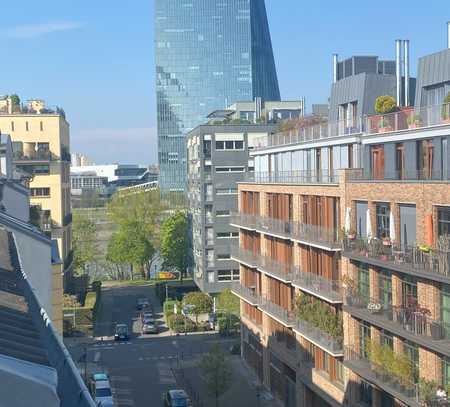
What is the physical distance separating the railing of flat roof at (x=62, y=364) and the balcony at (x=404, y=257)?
17.4 metres

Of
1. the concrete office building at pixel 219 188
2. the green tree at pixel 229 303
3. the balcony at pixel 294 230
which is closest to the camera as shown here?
the balcony at pixel 294 230

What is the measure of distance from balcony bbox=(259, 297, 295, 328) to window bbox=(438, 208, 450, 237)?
1513 cm

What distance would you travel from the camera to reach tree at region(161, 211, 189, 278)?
86500 millimetres

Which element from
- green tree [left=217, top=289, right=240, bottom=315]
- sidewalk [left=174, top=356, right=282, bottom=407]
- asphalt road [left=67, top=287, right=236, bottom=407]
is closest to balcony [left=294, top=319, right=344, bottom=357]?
sidewalk [left=174, top=356, right=282, bottom=407]

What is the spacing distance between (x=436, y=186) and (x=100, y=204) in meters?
147

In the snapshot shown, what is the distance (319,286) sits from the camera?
36.8m

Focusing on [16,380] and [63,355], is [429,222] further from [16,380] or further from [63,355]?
[16,380]

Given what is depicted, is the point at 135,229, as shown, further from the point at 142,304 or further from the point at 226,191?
the point at 226,191

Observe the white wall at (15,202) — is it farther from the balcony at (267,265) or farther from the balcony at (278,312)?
the balcony at (278,312)

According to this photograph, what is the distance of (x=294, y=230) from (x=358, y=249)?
847cm

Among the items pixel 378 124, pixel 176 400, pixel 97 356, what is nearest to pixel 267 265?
pixel 176 400

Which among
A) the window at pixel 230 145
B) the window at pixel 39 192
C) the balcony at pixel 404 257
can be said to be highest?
the window at pixel 230 145

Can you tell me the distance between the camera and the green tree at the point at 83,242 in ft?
299

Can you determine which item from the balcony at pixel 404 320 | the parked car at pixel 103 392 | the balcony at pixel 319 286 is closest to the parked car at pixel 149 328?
the parked car at pixel 103 392
